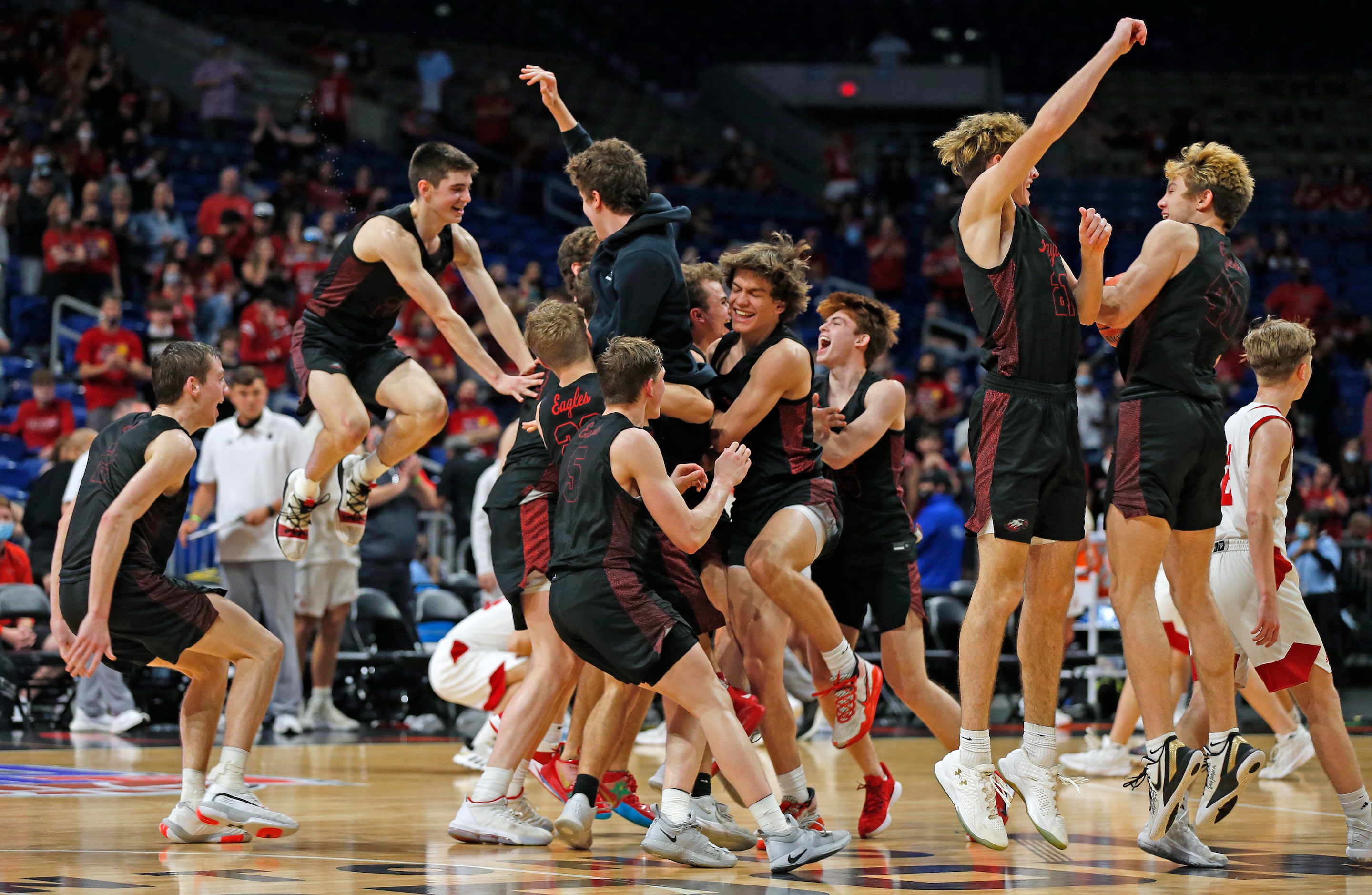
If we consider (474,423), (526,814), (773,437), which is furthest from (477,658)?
(474,423)

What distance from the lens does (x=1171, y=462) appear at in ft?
17.2

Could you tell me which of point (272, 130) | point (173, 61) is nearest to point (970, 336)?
point (272, 130)

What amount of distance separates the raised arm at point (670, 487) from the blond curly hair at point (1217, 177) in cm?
192

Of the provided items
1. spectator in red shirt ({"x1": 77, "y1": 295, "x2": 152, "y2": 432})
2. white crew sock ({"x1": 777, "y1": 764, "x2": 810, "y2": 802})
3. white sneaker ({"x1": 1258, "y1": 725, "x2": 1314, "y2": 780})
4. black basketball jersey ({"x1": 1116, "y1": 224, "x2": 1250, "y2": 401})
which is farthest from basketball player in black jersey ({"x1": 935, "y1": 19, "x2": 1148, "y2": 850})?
Answer: spectator in red shirt ({"x1": 77, "y1": 295, "x2": 152, "y2": 432})

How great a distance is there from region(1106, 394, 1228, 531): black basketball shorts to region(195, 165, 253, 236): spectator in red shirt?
12.3m

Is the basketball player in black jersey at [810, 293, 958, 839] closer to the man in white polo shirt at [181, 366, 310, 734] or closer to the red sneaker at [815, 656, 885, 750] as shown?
the red sneaker at [815, 656, 885, 750]

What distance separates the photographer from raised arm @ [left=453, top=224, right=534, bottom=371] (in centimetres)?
657

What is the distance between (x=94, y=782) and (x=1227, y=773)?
5085 mm

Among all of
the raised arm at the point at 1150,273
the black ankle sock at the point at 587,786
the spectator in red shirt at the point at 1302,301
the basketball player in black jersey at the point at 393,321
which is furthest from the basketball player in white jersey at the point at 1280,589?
the spectator in red shirt at the point at 1302,301

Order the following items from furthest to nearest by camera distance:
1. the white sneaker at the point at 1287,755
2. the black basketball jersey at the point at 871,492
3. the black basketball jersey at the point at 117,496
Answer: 1. the white sneaker at the point at 1287,755
2. the black basketball jersey at the point at 871,492
3. the black basketball jersey at the point at 117,496

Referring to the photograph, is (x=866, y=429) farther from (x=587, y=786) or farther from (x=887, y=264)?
(x=887, y=264)

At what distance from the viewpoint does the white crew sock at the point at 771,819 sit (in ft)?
15.8

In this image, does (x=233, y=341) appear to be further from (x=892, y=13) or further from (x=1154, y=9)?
(x=1154, y=9)

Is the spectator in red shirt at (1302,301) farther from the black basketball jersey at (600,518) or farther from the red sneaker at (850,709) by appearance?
the black basketball jersey at (600,518)
